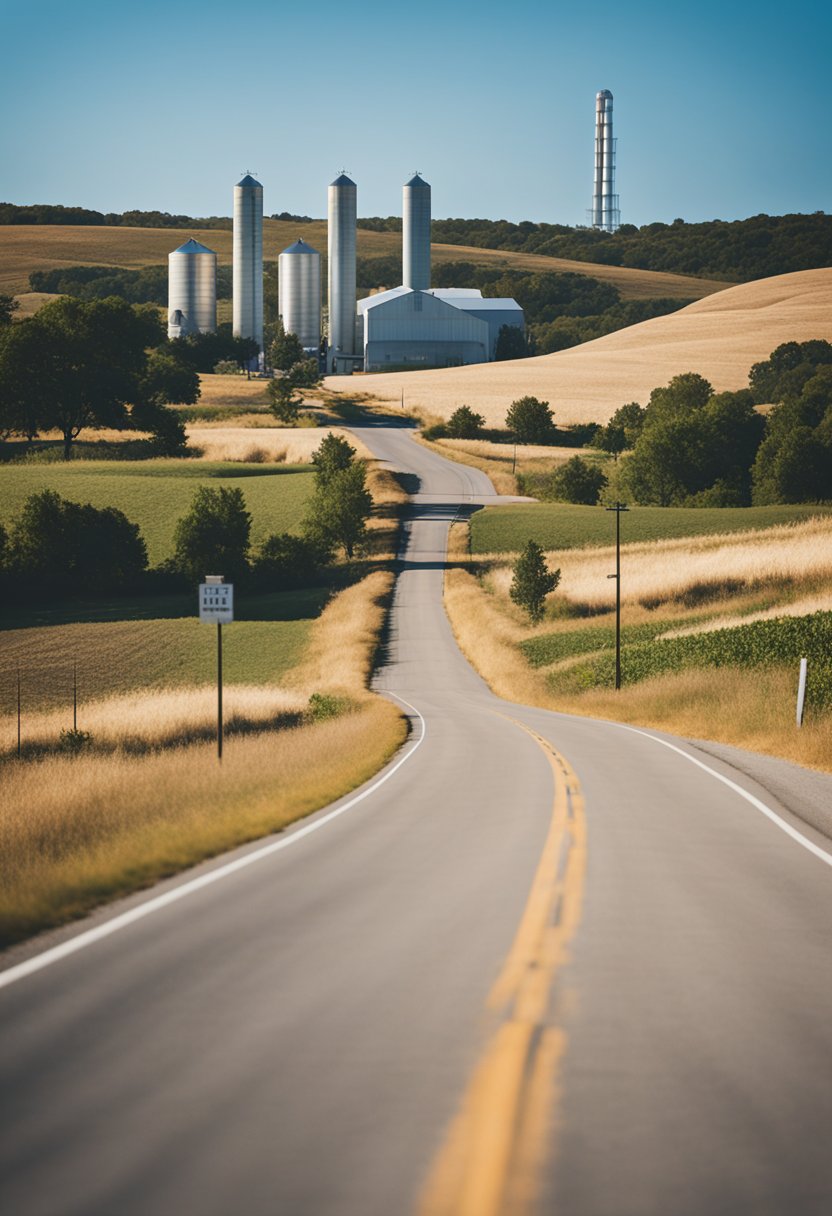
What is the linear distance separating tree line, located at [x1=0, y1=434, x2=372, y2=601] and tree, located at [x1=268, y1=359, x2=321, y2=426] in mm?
46732

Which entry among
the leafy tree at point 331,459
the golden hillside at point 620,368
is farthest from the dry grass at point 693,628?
the golden hillside at point 620,368

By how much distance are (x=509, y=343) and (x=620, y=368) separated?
63.5ft

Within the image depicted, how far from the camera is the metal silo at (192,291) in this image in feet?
514

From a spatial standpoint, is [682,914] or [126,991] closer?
[126,991]

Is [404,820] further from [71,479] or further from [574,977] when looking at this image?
[71,479]

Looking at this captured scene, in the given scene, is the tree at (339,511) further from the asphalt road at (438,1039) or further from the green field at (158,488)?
the asphalt road at (438,1039)

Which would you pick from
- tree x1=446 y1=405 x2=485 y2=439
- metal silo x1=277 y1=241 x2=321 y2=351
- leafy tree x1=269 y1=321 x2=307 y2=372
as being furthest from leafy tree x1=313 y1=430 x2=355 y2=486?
metal silo x1=277 y1=241 x2=321 y2=351

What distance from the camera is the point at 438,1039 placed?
23.6 feet

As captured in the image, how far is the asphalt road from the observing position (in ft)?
17.6

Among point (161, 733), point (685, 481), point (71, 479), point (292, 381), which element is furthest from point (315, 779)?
point (292, 381)

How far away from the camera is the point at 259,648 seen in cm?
5931

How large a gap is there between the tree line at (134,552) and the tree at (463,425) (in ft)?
152

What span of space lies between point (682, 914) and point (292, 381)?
131 meters

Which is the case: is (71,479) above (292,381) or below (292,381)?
below
